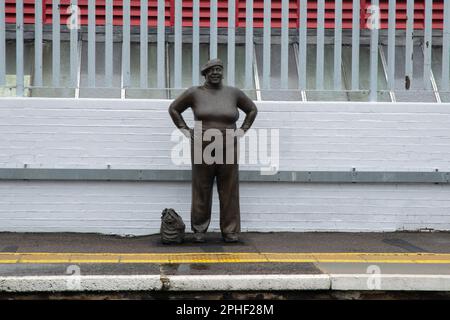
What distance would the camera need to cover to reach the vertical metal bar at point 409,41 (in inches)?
333

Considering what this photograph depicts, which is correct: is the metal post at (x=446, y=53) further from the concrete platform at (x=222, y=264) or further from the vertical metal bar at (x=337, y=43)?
the concrete platform at (x=222, y=264)

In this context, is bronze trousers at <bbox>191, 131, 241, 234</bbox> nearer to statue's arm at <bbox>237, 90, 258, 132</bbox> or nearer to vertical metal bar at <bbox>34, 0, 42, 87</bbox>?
statue's arm at <bbox>237, 90, 258, 132</bbox>

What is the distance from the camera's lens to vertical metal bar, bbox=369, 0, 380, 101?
331 inches

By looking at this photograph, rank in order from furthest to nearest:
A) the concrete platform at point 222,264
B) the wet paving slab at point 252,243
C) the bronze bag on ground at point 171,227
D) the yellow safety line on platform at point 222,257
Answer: the bronze bag on ground at point 171,227 → the wet paving slab at point 252,243 → the yellow safety line on platform at point 222,257 → the concrete platform at point 222,264

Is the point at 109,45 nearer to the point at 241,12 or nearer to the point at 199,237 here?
the point at 241,12

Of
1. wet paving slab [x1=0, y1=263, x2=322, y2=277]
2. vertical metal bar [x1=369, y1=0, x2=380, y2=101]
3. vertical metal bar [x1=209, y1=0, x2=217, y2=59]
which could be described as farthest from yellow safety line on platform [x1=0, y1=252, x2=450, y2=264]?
vertical metal bar [x1=209, y1=0, x2=217, y2=59]

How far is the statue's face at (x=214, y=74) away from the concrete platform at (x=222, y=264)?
179 cm

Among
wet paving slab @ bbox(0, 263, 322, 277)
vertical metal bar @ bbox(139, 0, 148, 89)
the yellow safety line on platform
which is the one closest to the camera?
wet paving slab @ bbox(0, 263, 322, 277)

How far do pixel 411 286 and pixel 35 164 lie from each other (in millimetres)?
4613

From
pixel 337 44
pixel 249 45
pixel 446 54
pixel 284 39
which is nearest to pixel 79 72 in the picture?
pixel 249 45

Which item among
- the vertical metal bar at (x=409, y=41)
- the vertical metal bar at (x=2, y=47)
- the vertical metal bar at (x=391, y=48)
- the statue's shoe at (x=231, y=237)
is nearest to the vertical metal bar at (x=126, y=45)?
the vertical metal bar at (x=2, y=47)

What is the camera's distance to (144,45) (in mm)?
8328

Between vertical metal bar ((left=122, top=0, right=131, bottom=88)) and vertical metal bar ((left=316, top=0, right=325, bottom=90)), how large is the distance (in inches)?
93.9
